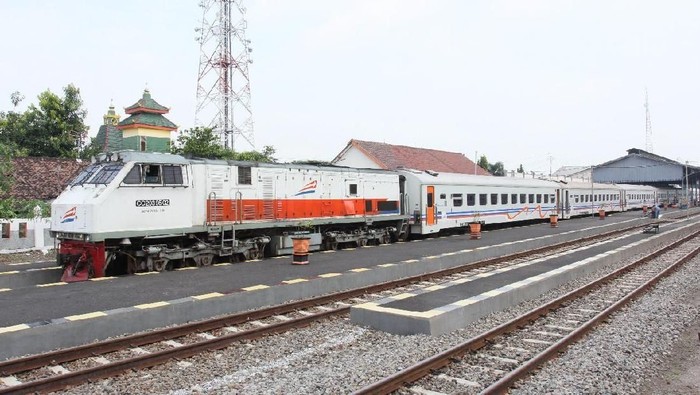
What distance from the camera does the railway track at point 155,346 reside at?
612cm

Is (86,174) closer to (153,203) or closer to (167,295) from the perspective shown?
(153,203)

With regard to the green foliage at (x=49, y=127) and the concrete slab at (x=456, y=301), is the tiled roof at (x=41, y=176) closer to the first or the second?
Answer: the green foliage at (x=49, y=127)

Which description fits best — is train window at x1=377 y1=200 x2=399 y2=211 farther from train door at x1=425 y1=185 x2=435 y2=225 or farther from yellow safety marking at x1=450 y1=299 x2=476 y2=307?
yellow safety marking at x1=450 y1=299 x2=476 y2=307

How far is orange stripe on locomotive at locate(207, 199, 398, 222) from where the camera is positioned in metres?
15.0

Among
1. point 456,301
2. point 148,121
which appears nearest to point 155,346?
point 456,301

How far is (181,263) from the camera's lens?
14.3 m

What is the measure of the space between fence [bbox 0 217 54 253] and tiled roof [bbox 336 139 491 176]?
77.5 feet

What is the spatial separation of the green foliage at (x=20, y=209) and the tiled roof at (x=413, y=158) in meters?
22.8

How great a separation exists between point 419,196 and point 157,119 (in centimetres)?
3245

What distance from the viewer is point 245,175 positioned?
52.1ft

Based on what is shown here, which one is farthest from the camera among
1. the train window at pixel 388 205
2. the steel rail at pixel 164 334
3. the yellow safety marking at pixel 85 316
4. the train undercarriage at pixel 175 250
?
the train window at pixel 388 205

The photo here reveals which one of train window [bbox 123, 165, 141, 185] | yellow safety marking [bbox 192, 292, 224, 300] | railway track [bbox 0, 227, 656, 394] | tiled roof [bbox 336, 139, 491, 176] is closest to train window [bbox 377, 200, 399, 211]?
railway track [bbox 0, 227, 656, 394]

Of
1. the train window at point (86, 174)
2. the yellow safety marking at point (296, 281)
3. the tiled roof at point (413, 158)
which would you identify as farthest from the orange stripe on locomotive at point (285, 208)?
the tiled roof at point (413, 158)

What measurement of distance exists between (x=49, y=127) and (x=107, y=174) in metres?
38.1
